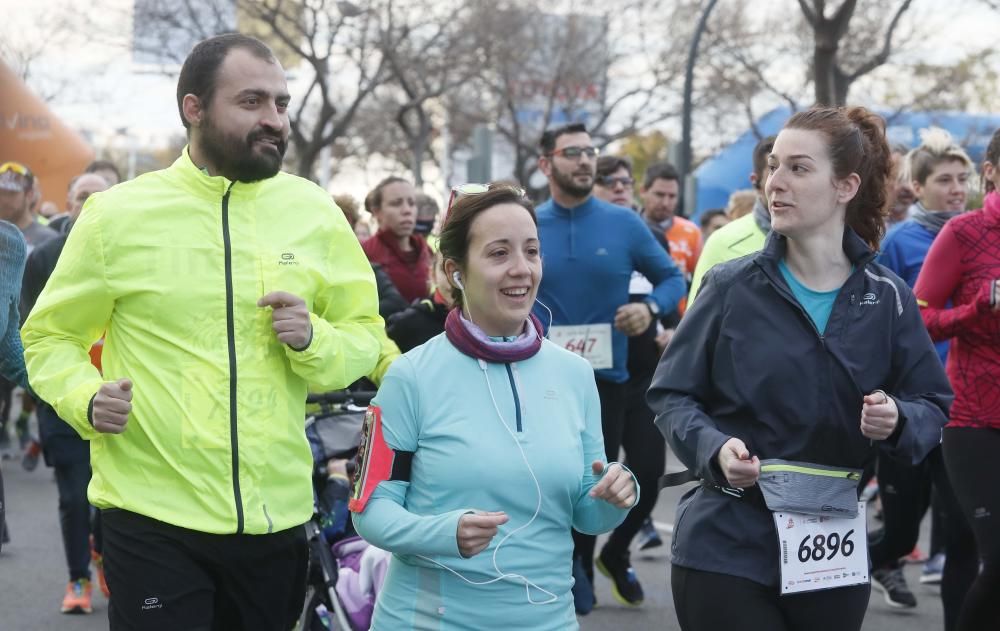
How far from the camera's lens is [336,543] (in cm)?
550

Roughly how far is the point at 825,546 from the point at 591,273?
319cm

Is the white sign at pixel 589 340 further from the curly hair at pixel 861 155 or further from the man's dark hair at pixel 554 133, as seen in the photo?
the curly hair at pixel 861 155

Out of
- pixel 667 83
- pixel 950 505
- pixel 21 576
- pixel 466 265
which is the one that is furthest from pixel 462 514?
pixel 667 83

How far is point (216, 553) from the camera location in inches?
149

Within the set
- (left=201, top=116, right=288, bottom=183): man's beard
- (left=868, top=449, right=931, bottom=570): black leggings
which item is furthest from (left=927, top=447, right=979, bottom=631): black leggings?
(left=201, top=116, right=288, bottom=183): man's beard

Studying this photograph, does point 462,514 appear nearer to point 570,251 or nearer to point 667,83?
point 570,251

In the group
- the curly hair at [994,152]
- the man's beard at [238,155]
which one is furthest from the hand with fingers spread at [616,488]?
the curly hair at [994,152]

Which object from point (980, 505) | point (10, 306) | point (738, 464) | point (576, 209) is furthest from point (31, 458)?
point (738, 464)

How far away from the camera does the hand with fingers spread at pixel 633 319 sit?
21.7 ft

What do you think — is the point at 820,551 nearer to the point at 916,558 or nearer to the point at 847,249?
the point at 847,249

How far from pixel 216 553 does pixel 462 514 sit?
1.02 m

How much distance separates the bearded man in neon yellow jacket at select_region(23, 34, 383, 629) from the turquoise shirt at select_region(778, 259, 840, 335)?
47.6 inches

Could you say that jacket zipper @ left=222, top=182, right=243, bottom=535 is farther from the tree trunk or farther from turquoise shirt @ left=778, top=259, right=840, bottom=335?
the tree trunk

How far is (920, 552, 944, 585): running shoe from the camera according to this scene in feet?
26.3
